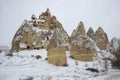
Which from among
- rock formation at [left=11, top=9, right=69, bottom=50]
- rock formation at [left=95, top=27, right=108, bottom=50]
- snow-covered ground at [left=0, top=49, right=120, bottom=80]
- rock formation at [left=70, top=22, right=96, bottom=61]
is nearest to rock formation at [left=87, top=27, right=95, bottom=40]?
rock formation at [left=95, top=27, right=108, bottom=50]

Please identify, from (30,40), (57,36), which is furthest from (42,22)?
(57,36)

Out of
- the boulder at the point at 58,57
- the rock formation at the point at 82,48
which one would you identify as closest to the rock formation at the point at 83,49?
the rock formation at the point at 82,48

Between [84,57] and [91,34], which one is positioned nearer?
[84,57]

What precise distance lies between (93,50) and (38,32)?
61.5 feet

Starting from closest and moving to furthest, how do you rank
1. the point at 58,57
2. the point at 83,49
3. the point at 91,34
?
1. the point at 58,57
2. the point at 83,49
3. the point at 91,34

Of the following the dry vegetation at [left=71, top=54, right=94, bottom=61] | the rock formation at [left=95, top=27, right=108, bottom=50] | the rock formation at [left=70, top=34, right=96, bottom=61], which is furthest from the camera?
the rock formation at [left=95, top=27, right=108, bottom=50]

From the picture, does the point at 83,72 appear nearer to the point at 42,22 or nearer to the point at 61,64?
the point at 61,64

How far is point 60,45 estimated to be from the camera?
28672mm

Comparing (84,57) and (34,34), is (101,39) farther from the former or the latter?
(84,57)

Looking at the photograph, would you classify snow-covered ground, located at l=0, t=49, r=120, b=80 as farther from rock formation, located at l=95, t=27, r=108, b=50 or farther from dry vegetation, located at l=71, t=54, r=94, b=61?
Answer: rock formation, located at l=95, t=27, r=108, b=50

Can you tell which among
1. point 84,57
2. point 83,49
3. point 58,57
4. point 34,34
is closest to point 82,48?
point 83,49

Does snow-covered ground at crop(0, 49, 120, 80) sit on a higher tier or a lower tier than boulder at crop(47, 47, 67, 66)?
lower

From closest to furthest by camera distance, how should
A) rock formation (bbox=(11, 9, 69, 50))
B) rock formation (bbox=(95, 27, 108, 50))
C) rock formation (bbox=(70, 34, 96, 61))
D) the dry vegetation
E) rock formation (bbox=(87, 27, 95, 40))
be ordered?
1. the dry vegetation
2. rock formation (bbox=(70, 34, 96, 61))
3. rock formation (bbox=(11, 9, 69, 50))
4. rock formation (bbox=(95, 27, 108, 50))
5. rock formation (bbox=(87, 27, 95, 40))

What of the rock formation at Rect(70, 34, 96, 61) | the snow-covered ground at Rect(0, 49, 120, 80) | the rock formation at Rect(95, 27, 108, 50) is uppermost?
the rock formation at Rect(95, 27, 108, 50)
